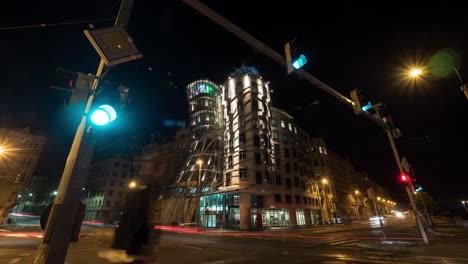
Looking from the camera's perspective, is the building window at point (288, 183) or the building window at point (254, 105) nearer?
the building window at point (254, 105)

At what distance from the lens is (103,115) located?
3539mm

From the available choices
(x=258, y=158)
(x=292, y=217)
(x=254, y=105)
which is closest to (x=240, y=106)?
(x=254, y=105)

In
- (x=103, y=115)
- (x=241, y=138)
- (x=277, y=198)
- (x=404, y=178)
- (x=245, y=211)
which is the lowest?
(x=245, y=211)

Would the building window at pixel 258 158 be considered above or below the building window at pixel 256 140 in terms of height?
below

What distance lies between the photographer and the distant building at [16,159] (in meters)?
38.4

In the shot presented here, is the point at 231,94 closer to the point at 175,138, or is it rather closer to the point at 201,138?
the point at 201,138

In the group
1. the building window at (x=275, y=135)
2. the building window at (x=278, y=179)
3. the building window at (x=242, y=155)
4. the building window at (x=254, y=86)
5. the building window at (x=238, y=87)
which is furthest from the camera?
the building window at (x=275, y=135)

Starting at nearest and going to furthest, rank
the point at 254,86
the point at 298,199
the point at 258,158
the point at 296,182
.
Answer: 1. the point at 258,158
2. the point at 298,199
3. the point at 254,86
4. the point at 296,182

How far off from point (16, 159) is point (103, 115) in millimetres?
60091

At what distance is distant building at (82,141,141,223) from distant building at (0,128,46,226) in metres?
25.3

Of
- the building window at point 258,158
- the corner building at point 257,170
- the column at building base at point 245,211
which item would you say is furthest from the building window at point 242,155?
the column at building base at point 245,211

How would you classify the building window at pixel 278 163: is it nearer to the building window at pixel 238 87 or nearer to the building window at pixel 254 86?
the building window at pixel 254 86

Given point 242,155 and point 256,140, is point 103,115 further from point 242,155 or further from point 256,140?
point 256,140

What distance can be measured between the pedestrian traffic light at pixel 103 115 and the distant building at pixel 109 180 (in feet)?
235
